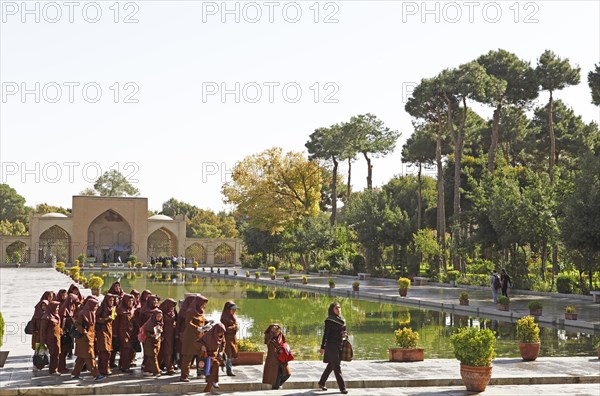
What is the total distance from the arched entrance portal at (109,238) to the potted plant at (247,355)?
6006cm

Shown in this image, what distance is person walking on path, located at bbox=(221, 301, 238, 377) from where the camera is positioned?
38.3 ft

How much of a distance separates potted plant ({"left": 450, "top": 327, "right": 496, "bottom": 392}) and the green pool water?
13.0 feet

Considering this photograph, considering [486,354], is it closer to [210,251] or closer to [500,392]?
[500,392]

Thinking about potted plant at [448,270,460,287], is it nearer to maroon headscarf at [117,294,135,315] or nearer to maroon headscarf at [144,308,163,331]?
maroon headscarf at [117,294,135,315]

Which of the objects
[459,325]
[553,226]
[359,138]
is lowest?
[459,325]

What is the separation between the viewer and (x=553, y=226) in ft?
100

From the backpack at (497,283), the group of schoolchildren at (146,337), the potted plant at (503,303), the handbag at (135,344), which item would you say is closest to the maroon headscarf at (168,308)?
the group of schoolchildren at (146,337)

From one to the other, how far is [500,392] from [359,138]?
156 feet

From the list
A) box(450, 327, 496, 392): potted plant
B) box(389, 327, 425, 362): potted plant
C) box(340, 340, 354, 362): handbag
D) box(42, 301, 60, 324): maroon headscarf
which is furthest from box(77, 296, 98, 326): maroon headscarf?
box(450, 327, 496, 392): potted plant

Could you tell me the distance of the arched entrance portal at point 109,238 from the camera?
71.6 metres

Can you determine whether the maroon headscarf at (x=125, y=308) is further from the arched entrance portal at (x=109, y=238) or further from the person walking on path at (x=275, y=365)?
the arched entrance portal at (x=109, y=238)

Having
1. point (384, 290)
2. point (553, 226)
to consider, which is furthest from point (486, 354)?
point (384, 290)

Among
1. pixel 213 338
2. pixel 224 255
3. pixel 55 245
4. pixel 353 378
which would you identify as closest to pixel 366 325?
→ pixel 353 378

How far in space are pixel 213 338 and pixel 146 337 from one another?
1.27 metres
